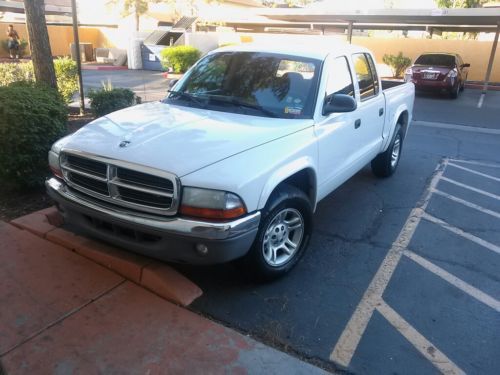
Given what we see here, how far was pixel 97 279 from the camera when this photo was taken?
348 cm

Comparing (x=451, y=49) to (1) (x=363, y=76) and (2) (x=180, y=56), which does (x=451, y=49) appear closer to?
(2) (x=180, y=56)

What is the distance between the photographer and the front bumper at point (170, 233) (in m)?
2.86

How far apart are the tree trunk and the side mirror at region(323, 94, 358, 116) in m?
4.88

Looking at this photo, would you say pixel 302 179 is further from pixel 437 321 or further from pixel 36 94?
pixel 36 94

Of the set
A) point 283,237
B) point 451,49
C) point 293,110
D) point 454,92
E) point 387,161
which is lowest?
point 454,92

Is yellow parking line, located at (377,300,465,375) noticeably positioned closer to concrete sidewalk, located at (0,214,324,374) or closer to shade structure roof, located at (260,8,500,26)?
concrete sidewalk, located at (0,214,324,374)

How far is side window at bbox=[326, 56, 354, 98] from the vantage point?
13.8 ft

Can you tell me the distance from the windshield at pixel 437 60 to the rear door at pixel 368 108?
13.1m

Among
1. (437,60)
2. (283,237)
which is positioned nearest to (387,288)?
(283,237)

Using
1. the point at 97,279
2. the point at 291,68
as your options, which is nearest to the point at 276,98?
the point at 291,68

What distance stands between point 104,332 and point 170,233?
79 centimetres

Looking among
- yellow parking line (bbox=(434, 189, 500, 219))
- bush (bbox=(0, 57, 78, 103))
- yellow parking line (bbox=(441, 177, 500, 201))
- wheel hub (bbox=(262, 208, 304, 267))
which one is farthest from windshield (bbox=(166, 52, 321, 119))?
bush (bbox=(0, 57, 78, 103))

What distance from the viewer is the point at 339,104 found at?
153 inches

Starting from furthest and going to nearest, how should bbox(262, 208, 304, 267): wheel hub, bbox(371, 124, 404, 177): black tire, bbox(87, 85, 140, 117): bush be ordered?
bbox(87, 85, 140, 117): bush < bbox(371, 124, 404, 177): black tire < bbox(262, 208, 304, 267): wheel hub
